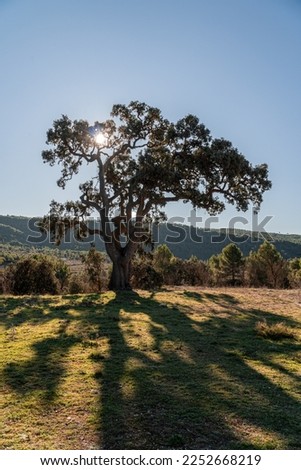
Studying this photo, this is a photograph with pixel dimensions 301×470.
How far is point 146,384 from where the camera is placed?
26.7 ft

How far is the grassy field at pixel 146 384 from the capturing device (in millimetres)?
5914

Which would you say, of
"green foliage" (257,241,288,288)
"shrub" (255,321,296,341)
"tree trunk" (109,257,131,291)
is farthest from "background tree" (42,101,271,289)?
"green foliage" (257,241,288,288)

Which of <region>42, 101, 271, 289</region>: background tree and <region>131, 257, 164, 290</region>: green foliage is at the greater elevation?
<region>42, 101, 271, 289</region>: background tree

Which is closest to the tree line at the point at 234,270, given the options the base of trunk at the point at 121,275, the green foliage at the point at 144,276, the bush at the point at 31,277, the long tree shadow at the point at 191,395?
the green foliage at the point at 144,276

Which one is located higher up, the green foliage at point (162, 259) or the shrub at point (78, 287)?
the green foliage at point (162, 259)

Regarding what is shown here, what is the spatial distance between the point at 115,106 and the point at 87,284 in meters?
16.0

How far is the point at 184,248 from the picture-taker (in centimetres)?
16188

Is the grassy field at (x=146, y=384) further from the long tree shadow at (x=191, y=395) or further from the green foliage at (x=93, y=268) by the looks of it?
the green foliage at (x=93, y=268)

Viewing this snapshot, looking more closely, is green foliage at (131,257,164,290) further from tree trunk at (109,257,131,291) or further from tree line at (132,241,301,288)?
tree line at (132,241,301,288)

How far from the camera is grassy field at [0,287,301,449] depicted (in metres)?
5.91

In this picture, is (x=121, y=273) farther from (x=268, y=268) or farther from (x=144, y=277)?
(x=268, y=268)

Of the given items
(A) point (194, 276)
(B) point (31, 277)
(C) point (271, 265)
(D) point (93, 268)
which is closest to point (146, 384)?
(B) point (31, 277)

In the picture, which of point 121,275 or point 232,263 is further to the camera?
point 232,263
